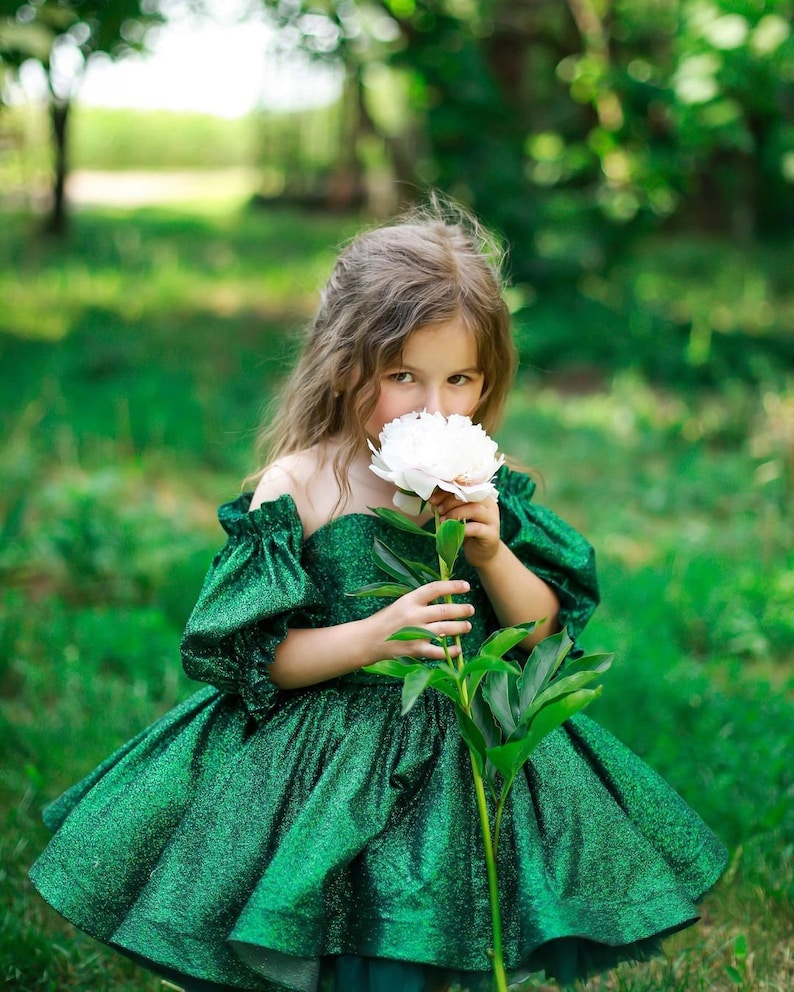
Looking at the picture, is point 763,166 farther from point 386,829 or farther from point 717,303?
point 386,829

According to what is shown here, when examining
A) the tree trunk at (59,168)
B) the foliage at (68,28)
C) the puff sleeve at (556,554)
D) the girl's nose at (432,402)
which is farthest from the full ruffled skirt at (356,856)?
the tree trunk at (59,168)

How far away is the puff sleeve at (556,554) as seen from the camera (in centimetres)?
184

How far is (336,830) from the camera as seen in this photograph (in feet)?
4.98

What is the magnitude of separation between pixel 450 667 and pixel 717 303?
7.00 m

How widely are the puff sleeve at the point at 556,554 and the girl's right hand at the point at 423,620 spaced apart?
0.36 m

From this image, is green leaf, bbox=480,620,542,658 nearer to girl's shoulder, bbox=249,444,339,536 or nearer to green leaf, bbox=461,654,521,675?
green leaf, bbox=461,654,521,675


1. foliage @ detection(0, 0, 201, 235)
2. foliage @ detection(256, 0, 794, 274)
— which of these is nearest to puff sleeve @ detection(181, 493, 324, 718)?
foliage @ detection(0, 0, 201, 235)

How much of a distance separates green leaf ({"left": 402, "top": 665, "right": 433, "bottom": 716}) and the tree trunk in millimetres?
7886

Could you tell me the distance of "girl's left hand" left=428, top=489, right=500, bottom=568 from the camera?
1497 mm

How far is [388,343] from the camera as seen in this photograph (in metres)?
1.67

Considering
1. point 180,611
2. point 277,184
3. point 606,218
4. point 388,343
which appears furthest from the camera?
point 277,184

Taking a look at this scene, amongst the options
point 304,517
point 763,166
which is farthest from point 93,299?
point 304,517

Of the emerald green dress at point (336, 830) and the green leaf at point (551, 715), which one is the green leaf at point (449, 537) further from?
the emerald green dress at point (336, 830)

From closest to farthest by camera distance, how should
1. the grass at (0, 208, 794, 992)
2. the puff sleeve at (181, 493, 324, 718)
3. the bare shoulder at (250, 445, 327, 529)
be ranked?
the puff sleeve at (181, 493, 324, 718), the bare shoulder at (250, 445, 327, 529), the grass at (0, 208, 794, 992)
